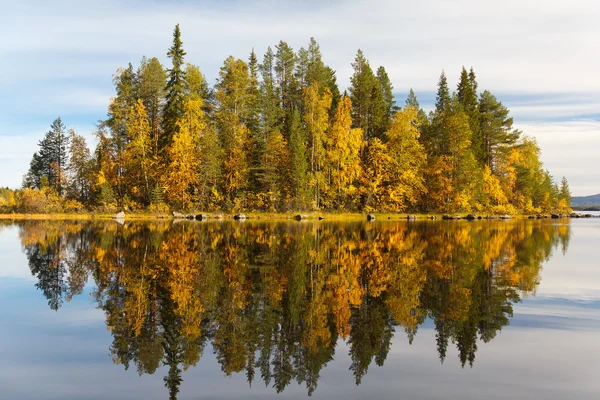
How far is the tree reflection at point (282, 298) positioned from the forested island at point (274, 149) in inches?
1612

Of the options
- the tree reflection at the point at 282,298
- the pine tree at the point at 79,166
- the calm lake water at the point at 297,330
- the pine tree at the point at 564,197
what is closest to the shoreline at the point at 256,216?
the pine tree at the point at 79,166

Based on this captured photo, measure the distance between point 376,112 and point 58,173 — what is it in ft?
189

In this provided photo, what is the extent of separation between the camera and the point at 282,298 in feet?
42.5

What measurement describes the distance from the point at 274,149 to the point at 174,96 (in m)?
16.1

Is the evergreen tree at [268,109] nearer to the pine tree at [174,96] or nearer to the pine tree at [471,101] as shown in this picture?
the pine tree at [174,96]

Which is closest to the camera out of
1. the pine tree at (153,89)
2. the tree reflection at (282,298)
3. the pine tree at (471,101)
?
the tree reflection at (282,298)

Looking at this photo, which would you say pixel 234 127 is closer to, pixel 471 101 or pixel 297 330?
pixel 471 101

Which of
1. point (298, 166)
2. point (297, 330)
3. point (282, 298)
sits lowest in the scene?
point (297, 330)

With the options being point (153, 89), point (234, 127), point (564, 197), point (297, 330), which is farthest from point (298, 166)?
point (564, 197)

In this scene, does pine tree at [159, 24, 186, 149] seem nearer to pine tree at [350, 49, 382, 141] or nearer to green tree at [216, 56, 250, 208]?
green tree at [216, 56, 250, 208]

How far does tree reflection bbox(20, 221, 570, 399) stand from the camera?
870cm

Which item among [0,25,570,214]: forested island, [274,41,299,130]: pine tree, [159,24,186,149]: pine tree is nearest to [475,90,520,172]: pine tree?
[0,25,570,214]: forested island

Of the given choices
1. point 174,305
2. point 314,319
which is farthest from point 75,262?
point 314,319

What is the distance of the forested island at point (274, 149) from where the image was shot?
214 feet
